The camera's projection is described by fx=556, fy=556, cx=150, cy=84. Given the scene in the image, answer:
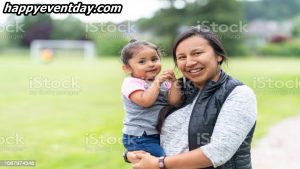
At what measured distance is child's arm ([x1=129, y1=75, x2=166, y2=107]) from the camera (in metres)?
2.07

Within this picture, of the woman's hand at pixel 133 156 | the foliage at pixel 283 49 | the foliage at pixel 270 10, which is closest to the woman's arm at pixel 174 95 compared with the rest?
the woman's hand at pixel 133 156

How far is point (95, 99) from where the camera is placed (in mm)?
10711

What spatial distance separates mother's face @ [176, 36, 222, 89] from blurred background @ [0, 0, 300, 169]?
14 cm

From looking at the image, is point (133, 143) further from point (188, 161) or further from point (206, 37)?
point (206, 37)

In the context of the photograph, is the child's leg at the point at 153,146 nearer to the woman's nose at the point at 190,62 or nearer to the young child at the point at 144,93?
the young child at the point at 144,93

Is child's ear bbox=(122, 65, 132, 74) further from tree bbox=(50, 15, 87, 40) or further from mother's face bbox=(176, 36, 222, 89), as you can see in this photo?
tree bbox=(50, 15, 87, 40)

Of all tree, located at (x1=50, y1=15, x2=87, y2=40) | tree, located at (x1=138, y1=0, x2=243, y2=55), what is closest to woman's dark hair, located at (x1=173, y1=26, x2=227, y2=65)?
tree, located at (x1=50, y1=15, x2=87, y2=40)

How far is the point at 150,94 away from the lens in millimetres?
2072

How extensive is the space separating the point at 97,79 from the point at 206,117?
1243cm

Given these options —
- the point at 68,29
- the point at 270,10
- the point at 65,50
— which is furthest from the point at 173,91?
the point at 270,10

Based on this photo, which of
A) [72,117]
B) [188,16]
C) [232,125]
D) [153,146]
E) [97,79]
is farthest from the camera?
[188,16]

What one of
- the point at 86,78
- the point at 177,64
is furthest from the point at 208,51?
the point at 86,78

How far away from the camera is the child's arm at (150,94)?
2.07m

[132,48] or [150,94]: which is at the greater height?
[132,48]
